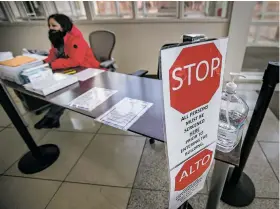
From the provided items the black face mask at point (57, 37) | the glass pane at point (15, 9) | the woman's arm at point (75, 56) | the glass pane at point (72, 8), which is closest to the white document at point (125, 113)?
the woman's arm at point (75, 56)

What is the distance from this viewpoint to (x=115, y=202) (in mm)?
1280

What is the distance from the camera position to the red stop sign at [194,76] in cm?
39

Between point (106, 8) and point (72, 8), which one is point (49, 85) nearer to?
point (106, 8)

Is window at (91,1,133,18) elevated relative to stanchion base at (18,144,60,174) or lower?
elevated

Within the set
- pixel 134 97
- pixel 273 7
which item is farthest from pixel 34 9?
pixel 273 7

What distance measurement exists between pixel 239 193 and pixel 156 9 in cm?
293

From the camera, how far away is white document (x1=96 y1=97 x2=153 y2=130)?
856 millimetres

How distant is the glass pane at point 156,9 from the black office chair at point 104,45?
3.55 feet

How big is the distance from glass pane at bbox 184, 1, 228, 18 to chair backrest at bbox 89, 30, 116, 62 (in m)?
1.45

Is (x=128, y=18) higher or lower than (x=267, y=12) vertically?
higher

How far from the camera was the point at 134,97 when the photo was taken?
1.09 meters

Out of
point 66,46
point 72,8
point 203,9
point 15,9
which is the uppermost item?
point 15,9

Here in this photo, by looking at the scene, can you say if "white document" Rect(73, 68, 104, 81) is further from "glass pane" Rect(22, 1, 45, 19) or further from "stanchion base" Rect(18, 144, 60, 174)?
"glass pane" Rect(22, 1, 45, 19)

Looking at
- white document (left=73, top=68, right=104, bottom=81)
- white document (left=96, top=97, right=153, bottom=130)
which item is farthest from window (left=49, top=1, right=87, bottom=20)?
white document (left=96, top=97, right=153, bottom=130)
